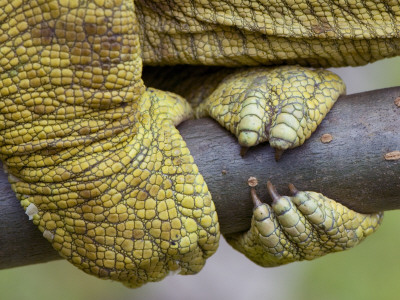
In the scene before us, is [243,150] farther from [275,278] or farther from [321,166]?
[275,278]

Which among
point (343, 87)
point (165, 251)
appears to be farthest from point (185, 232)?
point (343, 87)

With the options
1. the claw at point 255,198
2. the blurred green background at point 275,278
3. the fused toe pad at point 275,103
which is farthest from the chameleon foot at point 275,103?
the blurred green background at point 275,278

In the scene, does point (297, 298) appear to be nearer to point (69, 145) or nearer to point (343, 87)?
point (343, 87)

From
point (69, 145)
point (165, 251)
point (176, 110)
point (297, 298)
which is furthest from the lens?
point (297, 298)

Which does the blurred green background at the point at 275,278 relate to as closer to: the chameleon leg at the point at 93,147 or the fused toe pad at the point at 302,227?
the fused toe pad at the point at 302,227

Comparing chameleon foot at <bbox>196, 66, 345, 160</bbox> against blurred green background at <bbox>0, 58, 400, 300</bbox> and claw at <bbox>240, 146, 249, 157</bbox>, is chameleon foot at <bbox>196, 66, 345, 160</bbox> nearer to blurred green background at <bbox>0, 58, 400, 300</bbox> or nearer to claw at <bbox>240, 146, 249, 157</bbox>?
claw at <bbox>240, 146, 249, 157</bbox>

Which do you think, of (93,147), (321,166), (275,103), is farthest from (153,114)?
(321,166)

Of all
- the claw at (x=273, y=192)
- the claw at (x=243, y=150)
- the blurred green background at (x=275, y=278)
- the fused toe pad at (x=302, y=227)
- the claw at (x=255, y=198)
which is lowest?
the blurred green background at (x=275, y=278)
